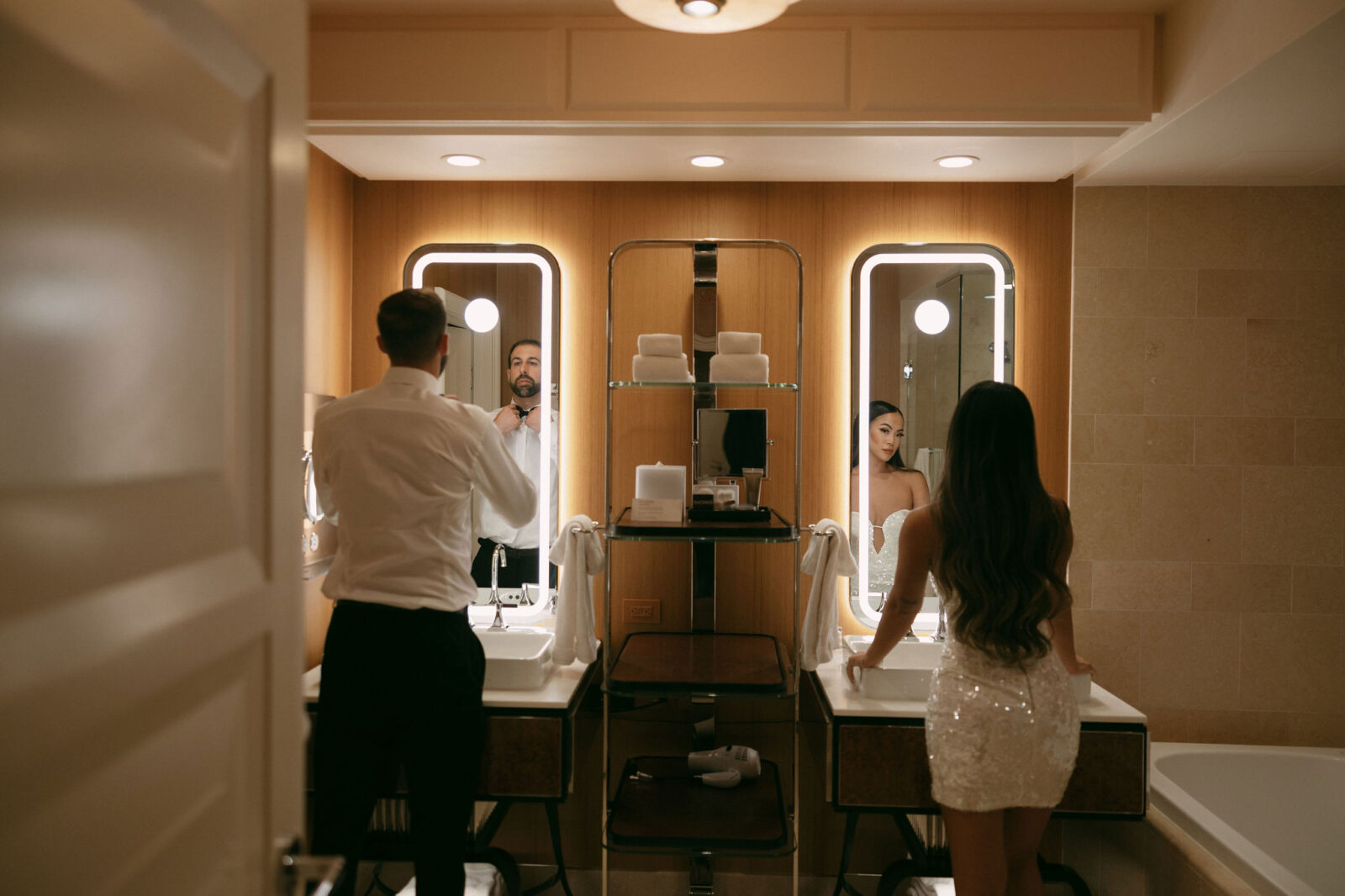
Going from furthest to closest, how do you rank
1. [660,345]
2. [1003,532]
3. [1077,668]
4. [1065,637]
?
1. [660,345]
2. [1077,668]
3. [1065,637]
4. [1003,532]

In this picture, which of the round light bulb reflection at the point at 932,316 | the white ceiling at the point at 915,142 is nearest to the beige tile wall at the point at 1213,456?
the white ceiling at the point at 915,142

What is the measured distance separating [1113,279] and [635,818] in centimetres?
218

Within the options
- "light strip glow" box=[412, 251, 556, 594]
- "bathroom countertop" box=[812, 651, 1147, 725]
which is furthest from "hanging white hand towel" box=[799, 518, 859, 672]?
"light strip glow" box=[412, 251, 556, 594]

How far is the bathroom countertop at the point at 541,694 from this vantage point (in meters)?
2.25

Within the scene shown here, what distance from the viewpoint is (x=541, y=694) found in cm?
232

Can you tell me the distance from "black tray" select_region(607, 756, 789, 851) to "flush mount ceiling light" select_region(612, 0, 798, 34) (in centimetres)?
194

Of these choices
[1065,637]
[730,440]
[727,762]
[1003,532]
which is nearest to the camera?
[1003,532]

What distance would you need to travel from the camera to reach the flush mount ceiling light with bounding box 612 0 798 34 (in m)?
1.50

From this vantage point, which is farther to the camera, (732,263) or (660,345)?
(732,263)

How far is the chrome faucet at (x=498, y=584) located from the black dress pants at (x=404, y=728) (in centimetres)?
80

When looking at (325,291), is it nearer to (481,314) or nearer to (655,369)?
(481,314)

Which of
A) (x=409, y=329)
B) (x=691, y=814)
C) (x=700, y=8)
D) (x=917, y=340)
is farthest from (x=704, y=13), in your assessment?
(x=691, y=814)

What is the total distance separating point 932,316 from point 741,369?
0.74 metres

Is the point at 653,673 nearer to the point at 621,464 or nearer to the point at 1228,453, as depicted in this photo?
the point at 621,464
